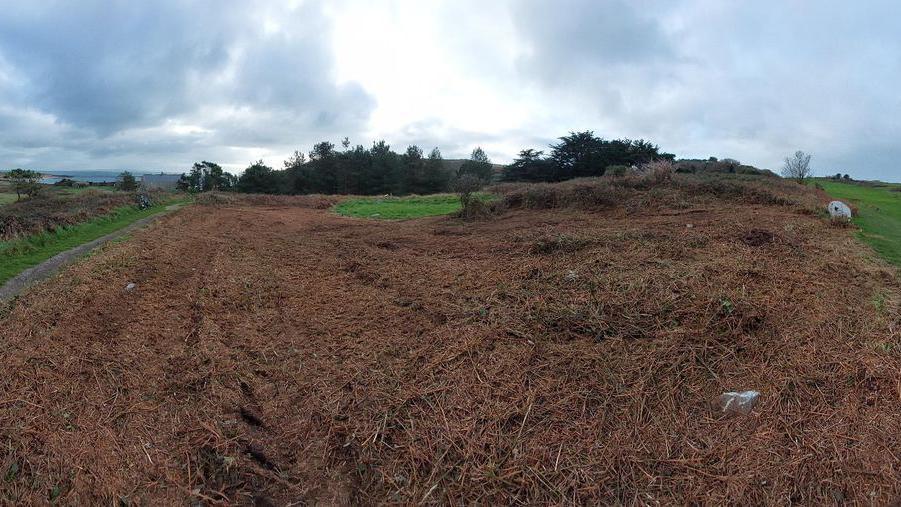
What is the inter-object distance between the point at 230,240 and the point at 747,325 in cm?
1023

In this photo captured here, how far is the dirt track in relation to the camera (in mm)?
2680

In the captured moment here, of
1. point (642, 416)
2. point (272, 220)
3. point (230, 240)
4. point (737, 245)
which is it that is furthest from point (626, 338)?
point (272, 220)

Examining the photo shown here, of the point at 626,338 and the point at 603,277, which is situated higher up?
the point at 603,277

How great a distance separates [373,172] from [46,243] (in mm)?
36953

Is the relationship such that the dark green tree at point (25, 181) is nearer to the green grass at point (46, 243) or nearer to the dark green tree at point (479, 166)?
the green grass at point (46, 243)

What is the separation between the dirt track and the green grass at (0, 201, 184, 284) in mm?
2595

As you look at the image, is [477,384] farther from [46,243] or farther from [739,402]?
[46,243]

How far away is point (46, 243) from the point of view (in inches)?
404

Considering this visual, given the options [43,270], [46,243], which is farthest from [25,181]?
[43,270]

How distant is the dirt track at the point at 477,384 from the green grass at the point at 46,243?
2.59m

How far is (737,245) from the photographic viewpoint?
6.34 meters

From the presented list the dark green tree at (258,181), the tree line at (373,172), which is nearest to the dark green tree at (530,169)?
the tree line at (373,172)

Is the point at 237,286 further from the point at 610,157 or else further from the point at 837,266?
the point at 610,157

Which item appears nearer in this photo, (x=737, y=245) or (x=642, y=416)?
(x=642, y=416)
